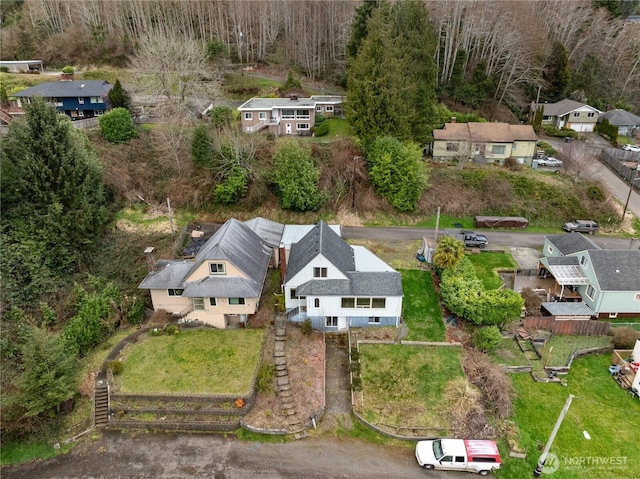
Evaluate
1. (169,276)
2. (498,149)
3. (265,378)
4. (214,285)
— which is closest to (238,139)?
(169,276)

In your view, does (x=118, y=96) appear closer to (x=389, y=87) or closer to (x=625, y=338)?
(x=389, y=87)

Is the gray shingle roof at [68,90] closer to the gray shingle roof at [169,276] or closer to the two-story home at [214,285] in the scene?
the gray shingle roof at [169,276]

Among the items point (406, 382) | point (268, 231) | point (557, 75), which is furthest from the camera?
point (557, 75)

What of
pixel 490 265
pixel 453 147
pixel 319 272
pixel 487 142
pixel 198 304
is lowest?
pixel 490 265

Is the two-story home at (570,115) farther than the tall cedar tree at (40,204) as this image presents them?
Yes

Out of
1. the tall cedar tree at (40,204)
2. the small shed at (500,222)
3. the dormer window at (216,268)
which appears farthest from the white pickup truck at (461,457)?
the tall cedar tree at (40,204)

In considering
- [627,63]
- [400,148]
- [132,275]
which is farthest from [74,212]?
[627,63]
